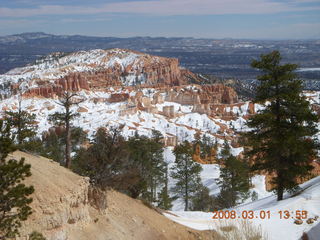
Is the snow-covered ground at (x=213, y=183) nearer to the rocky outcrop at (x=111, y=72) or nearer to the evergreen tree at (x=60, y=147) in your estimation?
the evergreen tree at (x=60, y=147)

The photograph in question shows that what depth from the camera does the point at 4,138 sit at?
28.1 ft

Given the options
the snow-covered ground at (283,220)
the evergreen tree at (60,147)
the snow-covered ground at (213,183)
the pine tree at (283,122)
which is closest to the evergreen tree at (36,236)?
the snow-covered ground at (283,220)

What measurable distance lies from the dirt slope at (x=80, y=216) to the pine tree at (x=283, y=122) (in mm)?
5217

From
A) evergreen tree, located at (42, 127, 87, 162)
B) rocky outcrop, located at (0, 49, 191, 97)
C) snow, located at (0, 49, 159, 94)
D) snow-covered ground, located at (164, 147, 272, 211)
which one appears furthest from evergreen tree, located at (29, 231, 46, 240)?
snow, located at (0, 49, 159, 94)

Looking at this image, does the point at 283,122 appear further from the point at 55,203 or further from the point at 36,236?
the point at 36,236

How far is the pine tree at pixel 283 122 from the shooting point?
16078mm

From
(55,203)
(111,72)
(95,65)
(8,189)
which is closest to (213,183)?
(55,203)

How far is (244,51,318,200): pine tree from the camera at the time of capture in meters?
16.1

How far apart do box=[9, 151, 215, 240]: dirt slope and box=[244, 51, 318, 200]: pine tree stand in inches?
205

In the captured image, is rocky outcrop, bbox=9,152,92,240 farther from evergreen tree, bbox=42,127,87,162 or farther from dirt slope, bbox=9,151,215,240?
evergreen tree, bbox=42,127,87,162

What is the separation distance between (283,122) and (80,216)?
399 inches

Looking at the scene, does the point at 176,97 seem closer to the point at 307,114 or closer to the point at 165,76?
the point at 165,76

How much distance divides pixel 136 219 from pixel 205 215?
188 inches

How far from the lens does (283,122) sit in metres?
16.5
